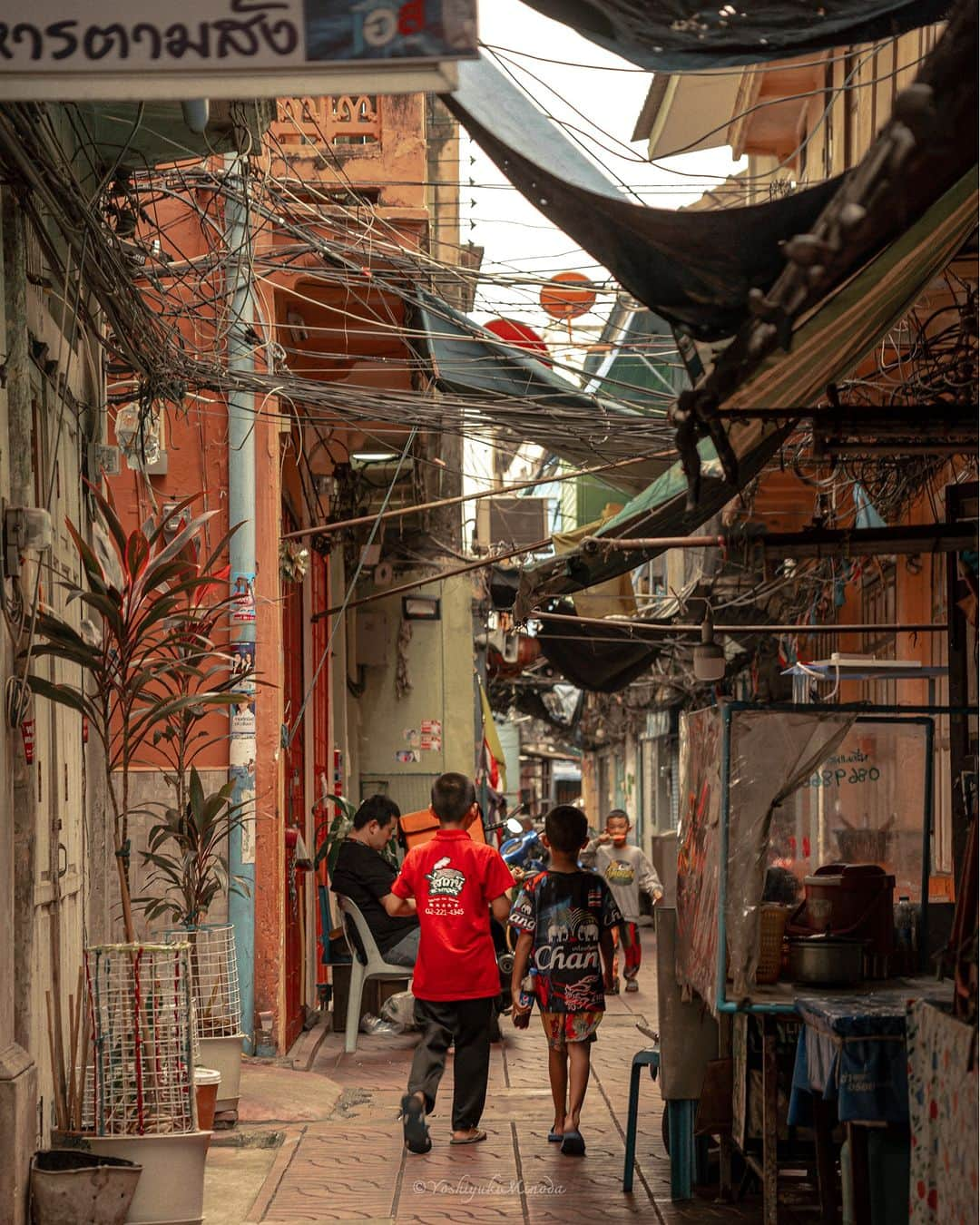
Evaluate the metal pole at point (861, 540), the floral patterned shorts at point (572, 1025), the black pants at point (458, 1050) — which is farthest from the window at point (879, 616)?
the metal pole at point (861, 540)

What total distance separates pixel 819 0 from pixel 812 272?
151 cm

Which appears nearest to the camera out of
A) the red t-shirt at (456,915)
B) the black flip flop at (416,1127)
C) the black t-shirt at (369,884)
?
the black flip flop at (416,1127)

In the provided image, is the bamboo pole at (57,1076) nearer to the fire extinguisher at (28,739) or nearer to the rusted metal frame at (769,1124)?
the fire extinguisher at (28,739)

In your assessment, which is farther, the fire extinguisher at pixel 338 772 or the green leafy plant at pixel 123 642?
the fire extinguisher at pixel 338 772

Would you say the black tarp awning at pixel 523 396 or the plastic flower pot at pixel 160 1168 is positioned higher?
the black tarp awning at pixel 523 396

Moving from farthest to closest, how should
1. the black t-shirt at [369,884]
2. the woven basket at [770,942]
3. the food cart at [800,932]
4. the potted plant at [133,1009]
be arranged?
1. the black t-shirt at [369,884]
2. the woven basket at [770,942]
3. the potted plant at [133,1009]
4. the food cart at [800,932]

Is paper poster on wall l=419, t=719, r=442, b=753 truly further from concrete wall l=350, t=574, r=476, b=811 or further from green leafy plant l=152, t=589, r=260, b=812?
green leafy plant l=152, t=589, r=260, b=812

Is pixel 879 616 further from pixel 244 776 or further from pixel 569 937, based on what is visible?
pixel 569 937

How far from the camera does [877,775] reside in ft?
26.9

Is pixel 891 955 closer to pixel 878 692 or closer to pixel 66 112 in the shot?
pixel 66 112

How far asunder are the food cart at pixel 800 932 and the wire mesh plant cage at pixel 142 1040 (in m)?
2.24

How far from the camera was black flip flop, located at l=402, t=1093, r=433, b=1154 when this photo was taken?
8.74 m

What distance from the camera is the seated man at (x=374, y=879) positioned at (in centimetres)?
1254

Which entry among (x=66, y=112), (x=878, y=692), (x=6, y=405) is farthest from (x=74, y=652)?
(x=878, y=692)
